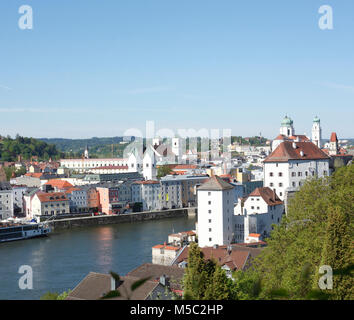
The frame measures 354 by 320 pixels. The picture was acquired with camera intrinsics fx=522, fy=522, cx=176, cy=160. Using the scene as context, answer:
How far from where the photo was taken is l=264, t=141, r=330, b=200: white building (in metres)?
15.0

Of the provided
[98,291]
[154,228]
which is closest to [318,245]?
[98,291]

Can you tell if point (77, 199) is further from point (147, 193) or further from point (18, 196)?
point (147, 193)

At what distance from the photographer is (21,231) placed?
16.7 meters

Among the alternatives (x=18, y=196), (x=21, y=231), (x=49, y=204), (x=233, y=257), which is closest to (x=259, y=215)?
(x=233, y=257)

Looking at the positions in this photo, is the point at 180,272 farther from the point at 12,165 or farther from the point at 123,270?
the point at 12,165

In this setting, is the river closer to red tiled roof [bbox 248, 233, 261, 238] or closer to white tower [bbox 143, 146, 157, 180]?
red tiled roof [bbox 248, 233, 261, 238]

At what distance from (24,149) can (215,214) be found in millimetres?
32492

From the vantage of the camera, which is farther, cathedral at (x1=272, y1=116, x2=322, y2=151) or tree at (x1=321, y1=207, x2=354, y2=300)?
cathedral at (x1=272, y1=116, x2=322, y2=151)

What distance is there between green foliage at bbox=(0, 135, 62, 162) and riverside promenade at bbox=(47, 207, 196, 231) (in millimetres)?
21602

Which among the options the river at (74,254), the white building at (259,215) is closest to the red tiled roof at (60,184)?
the river at (74,254)

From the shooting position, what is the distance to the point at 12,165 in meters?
35.7

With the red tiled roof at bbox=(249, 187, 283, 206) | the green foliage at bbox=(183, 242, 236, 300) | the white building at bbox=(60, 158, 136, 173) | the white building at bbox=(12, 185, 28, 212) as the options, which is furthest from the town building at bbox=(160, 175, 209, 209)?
the green foliage at bbox=(183, 242, 236, 300)

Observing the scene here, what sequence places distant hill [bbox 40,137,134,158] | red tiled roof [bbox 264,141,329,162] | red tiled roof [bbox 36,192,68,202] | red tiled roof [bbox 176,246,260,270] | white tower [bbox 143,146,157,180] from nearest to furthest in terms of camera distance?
→ red tiled roof [bbox 176,246,260,270], red tiled roof [bbox 264,141,329,162], red tiled roof [bbox 36,192,68,202], white tower [bbox 143,146,157,180], distant hill [bbox 40,137,134,158]

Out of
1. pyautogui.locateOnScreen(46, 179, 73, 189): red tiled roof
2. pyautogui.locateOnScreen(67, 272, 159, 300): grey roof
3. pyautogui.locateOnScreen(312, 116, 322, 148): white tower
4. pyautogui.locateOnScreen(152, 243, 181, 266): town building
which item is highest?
pyautogui.locateOnScreen(312, 116, 322, 148): white tower
